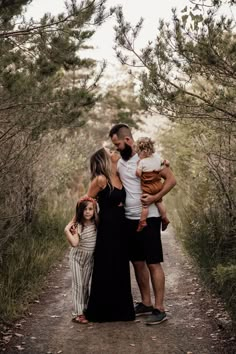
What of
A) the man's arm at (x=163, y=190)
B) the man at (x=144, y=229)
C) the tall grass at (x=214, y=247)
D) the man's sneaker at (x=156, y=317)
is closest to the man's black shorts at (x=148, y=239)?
the man at (x=144, y=229)

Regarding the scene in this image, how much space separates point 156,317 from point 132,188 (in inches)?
57.0

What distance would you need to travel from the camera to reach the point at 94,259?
20.0 feet

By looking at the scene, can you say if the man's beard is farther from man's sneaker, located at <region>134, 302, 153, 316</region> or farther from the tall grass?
man's sneaker, located at <region>134, 302, 153, 316</region>

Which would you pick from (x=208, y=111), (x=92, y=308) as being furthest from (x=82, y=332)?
(x=208, y=111)

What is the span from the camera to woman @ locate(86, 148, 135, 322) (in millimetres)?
5941

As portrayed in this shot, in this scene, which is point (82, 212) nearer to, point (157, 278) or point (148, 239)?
point (148, 239)

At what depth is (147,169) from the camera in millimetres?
5828

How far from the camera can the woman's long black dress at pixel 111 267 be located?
5.94 metres

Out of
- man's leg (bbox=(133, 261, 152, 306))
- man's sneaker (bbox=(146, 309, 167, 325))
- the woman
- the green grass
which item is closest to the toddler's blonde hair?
the woman

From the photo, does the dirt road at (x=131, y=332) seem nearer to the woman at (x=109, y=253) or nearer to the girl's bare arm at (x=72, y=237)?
the woman at (x=109, y=253)


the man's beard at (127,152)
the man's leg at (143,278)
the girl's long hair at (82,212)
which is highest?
the man's beard at (127,152)

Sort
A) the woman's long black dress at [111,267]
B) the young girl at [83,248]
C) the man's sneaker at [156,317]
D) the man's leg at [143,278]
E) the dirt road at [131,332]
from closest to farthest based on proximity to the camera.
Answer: the dirt road at [131,332] → the man's sneaker at [156,317] → the woman's long black dress at [111,267] → the young girl at [83,248] → the man's leg at [143,278]

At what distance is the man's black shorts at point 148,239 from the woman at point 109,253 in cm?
10

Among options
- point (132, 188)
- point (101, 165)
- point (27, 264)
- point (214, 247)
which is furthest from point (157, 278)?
point (27, 264)
